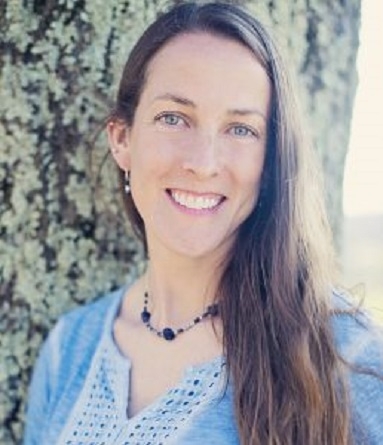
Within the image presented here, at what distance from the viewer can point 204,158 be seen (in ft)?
6.92

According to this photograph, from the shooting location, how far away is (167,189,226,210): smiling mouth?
2.16 metres

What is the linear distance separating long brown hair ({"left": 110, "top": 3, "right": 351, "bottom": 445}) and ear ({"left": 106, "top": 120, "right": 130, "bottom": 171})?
8 cm

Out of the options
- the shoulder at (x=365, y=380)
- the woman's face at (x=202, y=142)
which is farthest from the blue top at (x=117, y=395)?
the woman's face at (x=202, y=142)

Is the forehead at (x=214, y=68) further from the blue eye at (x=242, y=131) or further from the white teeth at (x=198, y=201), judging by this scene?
the white teeth at (x=198, y=201)

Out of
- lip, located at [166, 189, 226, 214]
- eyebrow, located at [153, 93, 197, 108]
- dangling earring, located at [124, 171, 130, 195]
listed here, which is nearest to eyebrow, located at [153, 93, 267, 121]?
eyebrow, located at [153, 93, 197, 108]

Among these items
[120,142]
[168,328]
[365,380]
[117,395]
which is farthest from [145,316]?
[365,380]

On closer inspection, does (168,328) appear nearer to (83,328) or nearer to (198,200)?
(83,328)

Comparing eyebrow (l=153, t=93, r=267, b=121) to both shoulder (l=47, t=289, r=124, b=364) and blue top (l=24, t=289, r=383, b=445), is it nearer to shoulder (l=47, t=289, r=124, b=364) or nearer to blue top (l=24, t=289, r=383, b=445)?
blue top (l=24, t=289, r=383, b=445)

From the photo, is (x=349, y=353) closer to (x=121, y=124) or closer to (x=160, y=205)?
(x=160, y=205)

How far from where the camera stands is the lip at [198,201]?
2154mm

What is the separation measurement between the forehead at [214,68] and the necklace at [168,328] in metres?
0.38

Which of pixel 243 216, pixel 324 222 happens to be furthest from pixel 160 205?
pixel 324 222

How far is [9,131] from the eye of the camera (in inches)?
99.2

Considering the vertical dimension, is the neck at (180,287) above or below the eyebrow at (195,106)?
below
